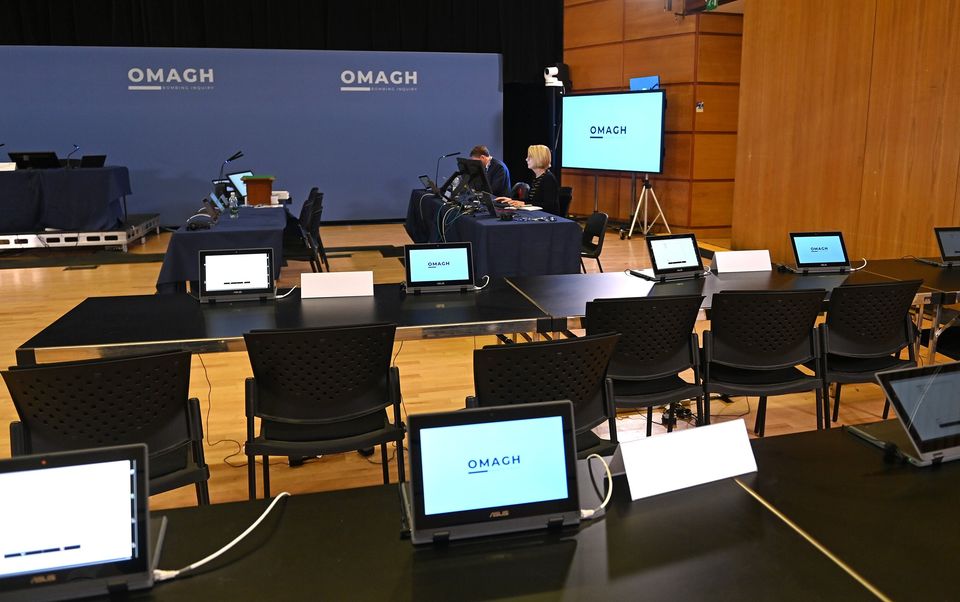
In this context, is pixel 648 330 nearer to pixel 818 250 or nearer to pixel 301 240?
pixel 818 250

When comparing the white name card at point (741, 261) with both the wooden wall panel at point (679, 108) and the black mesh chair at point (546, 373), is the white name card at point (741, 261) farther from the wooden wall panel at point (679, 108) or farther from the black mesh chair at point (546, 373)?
the wooden wall panel at point (679, 108)

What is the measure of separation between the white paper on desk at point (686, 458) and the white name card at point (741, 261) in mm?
2315

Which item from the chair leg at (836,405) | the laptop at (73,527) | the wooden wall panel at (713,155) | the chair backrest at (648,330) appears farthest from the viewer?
the wooden wall panel at (713,155)

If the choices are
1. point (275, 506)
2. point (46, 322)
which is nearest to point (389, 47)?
point (46, 322)

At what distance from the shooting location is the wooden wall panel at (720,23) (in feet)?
29.5

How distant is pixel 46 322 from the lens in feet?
18.6

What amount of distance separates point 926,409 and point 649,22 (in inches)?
345

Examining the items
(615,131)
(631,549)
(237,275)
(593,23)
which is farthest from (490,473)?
(593,23)

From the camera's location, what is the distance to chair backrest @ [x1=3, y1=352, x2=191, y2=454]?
208 centimetres

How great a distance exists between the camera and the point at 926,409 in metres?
1.72

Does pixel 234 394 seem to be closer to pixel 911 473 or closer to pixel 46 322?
pixel 46 322

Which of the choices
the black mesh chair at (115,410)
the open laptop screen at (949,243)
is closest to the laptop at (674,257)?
the open laptop screen at (949,243)

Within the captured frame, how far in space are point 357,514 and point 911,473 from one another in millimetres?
1189

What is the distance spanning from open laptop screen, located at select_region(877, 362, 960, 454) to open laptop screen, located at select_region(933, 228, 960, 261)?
2.61 meters
